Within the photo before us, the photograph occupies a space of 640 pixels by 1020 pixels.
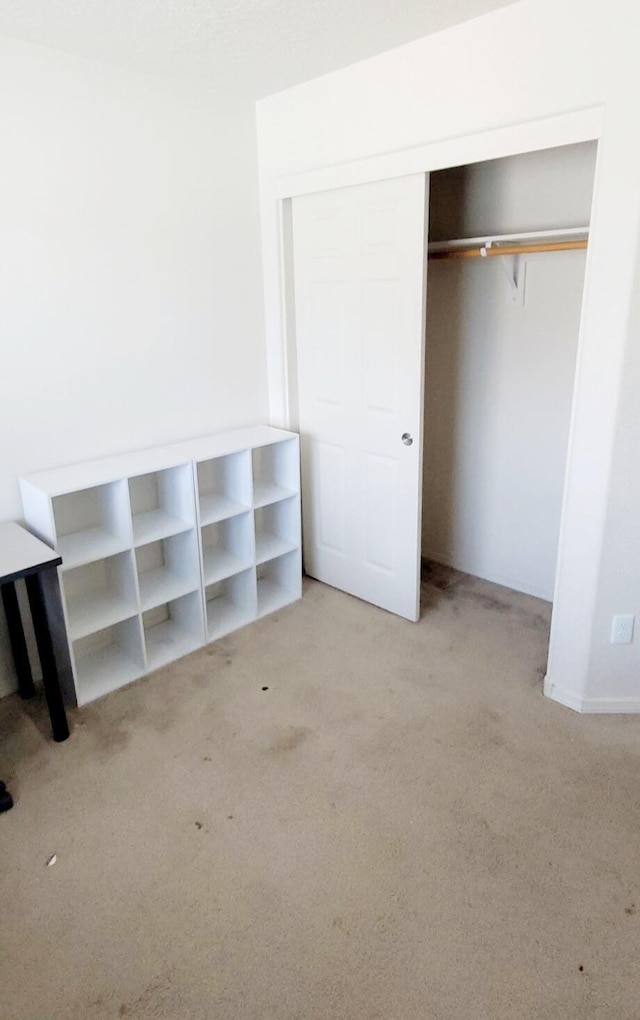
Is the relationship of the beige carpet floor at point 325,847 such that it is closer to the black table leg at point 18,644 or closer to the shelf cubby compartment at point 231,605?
the black table leg at point 18,644

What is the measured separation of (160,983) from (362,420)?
228 cm

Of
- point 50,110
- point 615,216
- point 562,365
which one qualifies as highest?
point 50,110

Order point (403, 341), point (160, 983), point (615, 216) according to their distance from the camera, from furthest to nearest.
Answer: point (403, 341) → point (615, 216) → point (160, 983)

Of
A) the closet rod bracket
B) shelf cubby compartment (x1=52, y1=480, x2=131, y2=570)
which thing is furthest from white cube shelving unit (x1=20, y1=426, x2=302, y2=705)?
the closet rod bracket

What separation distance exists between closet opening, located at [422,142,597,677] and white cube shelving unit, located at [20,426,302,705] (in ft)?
2.99

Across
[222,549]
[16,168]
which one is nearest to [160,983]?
[222,549]

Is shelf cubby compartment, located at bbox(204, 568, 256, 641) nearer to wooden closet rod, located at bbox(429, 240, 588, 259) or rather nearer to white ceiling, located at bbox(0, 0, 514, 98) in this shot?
wooden closet rod, located at bbox(429, 240, 588, 259)

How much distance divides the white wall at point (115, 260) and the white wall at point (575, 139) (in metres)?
0.56

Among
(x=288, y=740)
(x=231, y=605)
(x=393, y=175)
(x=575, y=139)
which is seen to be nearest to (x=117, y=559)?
(x=231, y=605)

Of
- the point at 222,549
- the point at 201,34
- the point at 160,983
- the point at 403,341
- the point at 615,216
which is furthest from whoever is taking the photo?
the point at 222,549

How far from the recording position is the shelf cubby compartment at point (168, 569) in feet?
9.47

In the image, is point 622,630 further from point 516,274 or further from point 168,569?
point 168,569

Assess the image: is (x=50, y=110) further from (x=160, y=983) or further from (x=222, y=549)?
(x=160, y=983)

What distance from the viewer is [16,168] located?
7.84 ft
